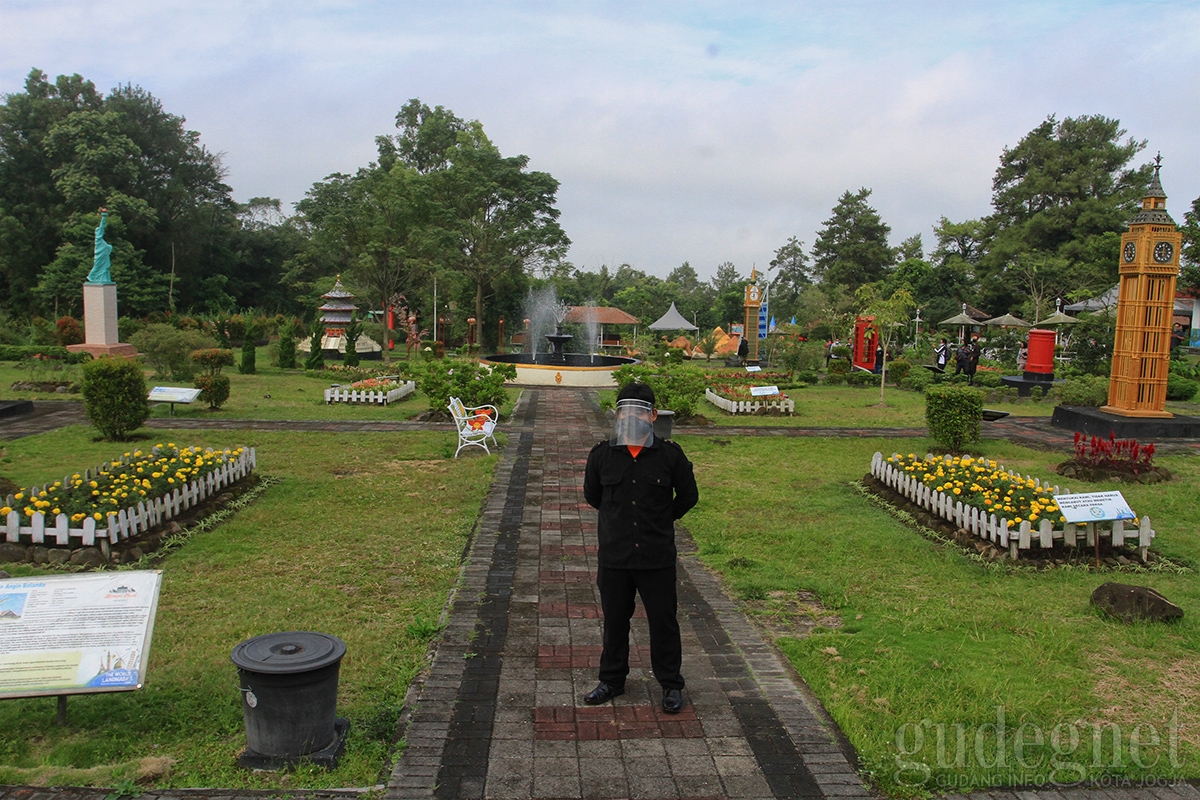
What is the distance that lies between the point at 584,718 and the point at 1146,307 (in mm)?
13412

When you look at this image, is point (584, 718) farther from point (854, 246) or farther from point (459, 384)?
point (854, 246)

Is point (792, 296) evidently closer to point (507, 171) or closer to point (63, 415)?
point (507, 171)

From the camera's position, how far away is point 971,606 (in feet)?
18.8

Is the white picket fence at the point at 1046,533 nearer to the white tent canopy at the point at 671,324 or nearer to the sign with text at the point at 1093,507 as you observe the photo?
the sign with text at the point at 1093,507

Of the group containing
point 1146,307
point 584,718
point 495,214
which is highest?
point 495,214

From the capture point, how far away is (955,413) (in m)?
11.7

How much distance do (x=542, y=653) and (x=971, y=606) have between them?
3071mm

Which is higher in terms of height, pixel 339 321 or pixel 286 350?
pixel 339 321

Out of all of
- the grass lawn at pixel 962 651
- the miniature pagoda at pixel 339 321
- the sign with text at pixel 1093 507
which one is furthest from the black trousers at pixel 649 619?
the miniature pagoda at pixel 339 321

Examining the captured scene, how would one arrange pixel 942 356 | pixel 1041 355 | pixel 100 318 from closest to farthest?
pixel 1041 355, pixel 942 356, pixel 100 318

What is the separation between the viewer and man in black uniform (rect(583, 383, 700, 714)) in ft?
13.7

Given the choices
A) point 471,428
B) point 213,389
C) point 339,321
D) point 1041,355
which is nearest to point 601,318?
point 339,321

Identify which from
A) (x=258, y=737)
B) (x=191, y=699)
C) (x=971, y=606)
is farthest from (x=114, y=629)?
(x=971, y=606)

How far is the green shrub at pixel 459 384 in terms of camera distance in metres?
13.9
